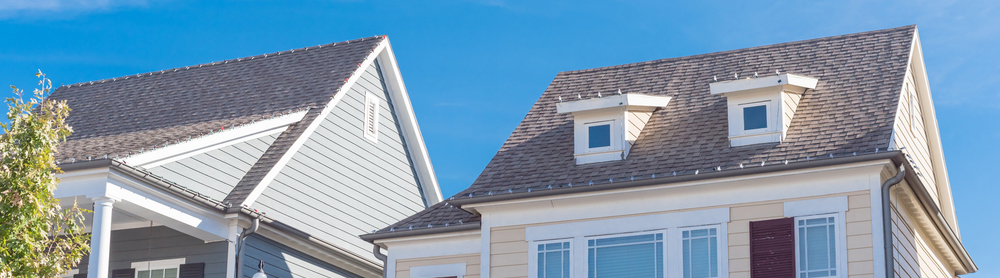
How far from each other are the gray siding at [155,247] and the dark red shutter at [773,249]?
9.02m

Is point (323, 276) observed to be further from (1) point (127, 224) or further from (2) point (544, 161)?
(2) point (544, 161)

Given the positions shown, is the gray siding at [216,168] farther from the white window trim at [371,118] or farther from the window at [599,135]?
the window at [599,135]

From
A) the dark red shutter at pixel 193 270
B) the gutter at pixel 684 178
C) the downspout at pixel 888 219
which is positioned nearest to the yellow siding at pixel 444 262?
the gutter at pixel 684 178

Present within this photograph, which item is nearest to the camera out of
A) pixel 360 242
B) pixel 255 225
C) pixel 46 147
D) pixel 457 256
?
pixel 46 147

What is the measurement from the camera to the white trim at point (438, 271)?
1772 cm

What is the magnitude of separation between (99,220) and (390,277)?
4.45 m

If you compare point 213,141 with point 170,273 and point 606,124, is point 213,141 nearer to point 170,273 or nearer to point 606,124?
point 170,273

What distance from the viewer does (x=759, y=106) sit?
652 inches

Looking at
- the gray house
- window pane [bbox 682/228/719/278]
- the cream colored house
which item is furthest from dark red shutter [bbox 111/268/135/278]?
window pane [bbox 682/228/719/278]

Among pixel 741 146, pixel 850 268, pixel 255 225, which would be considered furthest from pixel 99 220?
pixel 850 268

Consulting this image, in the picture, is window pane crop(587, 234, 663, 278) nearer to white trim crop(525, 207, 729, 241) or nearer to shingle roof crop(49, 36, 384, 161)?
white trim crop(525, 207, 729, 241)

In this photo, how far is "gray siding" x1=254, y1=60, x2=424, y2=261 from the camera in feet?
69.9

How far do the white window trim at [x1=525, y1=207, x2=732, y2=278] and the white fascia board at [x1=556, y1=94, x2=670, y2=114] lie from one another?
71.9 inches

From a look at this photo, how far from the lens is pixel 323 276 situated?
70.2ft
